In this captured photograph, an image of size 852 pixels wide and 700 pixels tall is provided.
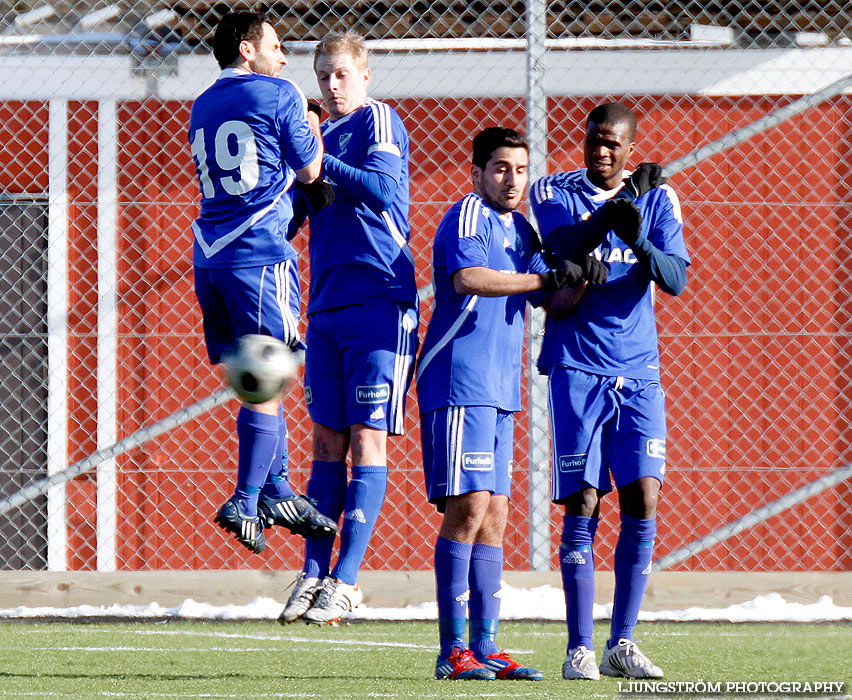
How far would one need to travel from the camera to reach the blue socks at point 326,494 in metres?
4.66

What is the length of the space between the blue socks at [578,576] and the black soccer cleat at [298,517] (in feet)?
3.10

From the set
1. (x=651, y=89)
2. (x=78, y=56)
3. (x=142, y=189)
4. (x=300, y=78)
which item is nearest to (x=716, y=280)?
(x=651, y=89)

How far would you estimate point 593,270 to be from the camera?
4551 mm

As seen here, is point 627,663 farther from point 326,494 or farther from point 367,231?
point 367,231

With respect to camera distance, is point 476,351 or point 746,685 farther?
point 476,351

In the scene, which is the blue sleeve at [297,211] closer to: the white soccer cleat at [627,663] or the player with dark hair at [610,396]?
the player with dark hair at [610,396]

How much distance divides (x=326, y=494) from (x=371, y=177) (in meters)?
1.13

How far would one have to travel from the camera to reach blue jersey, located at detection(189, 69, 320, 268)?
4121mm

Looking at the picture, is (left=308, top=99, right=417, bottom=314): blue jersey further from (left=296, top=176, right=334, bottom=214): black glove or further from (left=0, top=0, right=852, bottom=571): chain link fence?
(left=0, top=0, right=852, bottom=571): chain link fence

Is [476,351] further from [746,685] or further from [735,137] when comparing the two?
[735,137]

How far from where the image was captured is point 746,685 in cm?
429

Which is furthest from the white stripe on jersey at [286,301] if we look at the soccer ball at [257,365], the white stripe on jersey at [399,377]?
the white stripe on jersey at [399,377]

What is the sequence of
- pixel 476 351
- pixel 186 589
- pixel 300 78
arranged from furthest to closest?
pixel 300 78 → pixel 186 589 → pixel 476 351

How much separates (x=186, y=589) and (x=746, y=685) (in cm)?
341
